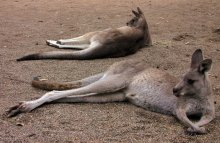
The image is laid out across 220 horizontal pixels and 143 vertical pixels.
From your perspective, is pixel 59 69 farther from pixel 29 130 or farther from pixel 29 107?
pixel 29 130

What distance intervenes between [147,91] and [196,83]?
47cm

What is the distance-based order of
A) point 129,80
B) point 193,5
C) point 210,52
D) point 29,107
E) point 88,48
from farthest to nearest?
point 193,5
point 210,52
point 88,48
point 129,80
point 29,107

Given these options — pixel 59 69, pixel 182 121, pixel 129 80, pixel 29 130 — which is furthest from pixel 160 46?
pixel 29 130

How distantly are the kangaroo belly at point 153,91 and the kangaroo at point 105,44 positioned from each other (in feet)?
5.31

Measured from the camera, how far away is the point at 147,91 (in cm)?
440

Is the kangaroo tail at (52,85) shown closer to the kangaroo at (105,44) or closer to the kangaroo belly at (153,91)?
the kangaroo belly at (153,91)

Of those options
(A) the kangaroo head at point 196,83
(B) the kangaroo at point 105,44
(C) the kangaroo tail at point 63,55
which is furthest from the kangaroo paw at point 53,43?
(A) the kangaroo head at point 196,83

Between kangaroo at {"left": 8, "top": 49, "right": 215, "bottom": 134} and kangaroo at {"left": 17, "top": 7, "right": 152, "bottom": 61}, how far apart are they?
1.27 m

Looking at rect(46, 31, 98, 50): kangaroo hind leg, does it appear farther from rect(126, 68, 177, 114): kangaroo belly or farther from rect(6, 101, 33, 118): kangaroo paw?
rect(6, 101, 33, 118): kangaroo paw

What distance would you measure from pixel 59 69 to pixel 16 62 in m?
0.56

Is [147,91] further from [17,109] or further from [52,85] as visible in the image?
[17,109]

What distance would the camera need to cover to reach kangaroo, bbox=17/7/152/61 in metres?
5.99

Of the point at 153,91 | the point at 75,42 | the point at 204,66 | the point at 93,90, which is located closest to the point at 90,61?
the point at 75,42

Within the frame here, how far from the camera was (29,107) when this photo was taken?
4.14 m
